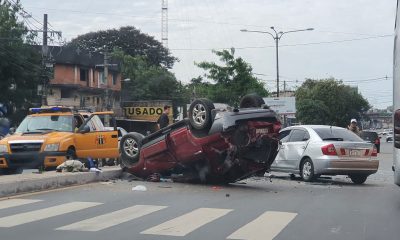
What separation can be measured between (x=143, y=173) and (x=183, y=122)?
5.82 ft

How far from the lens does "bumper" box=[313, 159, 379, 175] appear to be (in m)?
14.2

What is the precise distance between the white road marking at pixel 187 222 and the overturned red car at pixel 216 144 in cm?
311

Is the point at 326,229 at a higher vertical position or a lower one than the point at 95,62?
lower

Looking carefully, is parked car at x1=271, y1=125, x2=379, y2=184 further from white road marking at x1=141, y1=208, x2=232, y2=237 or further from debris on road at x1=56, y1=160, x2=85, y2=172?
white road marking at x1=141, y1=208, x2=232, y2=237

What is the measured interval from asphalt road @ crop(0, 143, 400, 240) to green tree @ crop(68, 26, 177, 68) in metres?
66.1

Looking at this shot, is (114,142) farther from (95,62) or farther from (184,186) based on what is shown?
(95,62)

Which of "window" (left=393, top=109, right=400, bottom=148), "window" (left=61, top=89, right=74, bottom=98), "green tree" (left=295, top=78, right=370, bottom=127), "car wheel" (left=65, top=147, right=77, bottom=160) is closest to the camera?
"window" (left=393, top=109, right=400, bottom=148)

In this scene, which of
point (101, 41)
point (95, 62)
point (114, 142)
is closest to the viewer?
point (114, 142)

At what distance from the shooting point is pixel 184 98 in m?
59.6

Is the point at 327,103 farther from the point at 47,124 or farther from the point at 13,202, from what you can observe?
the point at 13,202

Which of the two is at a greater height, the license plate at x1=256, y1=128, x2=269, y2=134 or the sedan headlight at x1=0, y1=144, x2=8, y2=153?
the license plate at x1=256, y1=128, x2=269, y2=134

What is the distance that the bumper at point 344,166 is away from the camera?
14250 millimetres

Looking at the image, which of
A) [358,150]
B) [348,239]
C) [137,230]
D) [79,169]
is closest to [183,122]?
[79,169]

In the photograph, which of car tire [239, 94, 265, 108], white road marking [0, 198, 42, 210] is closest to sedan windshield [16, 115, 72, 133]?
car tire [239, 94, 265, 108]
